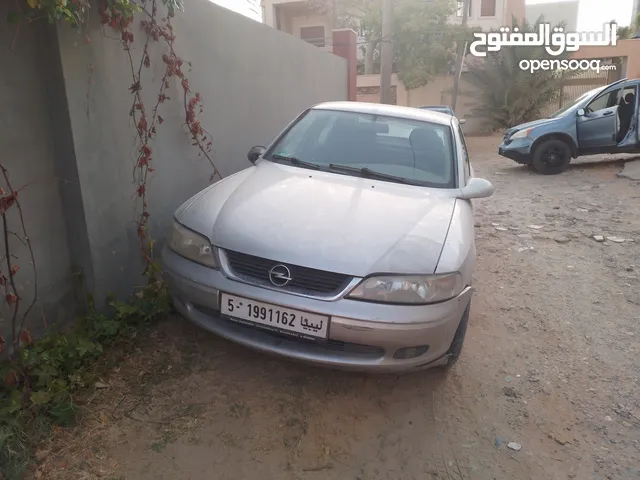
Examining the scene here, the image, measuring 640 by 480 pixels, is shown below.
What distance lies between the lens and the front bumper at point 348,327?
232 cm

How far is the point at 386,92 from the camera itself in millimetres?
15250

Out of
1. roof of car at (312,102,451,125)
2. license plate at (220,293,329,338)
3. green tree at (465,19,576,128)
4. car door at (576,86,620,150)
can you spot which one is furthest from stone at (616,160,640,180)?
green tree at (465,19,576,128)

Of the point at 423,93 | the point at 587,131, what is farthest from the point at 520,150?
the point at 423,93

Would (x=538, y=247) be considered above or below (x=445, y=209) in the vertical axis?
below

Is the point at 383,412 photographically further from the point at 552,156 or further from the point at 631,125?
the point at 631,125

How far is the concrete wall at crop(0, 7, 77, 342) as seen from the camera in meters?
2.56

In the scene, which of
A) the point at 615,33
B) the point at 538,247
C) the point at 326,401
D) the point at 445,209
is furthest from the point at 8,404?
the point at 615,33

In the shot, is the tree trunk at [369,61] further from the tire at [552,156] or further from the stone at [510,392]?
the stone at [510,392]

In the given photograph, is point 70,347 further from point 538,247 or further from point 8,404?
point 538,247

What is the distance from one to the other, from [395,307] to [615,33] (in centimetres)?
2549

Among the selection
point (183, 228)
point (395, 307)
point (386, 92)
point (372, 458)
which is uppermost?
point (386, 92)

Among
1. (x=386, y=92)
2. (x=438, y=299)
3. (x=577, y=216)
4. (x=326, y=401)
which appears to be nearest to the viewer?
(x=438, y=299)

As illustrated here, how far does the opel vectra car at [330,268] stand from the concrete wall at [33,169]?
660 mm

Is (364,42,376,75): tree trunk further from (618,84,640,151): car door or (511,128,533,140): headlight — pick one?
(618,84,640,151): car door
